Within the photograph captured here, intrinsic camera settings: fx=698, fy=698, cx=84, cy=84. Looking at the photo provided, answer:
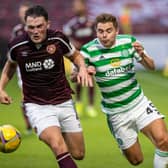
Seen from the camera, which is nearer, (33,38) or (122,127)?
(33,38)

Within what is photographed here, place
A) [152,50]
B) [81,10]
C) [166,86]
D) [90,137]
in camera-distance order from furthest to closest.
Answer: [152,50]
[166,86]
[81,10]
[90,137]

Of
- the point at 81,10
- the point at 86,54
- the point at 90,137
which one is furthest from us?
the point at 81,10

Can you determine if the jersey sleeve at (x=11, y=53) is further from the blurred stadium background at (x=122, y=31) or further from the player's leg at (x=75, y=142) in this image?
the blurred stadium background at (x=122, y=31)

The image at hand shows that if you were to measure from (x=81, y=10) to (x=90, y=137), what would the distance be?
3.78m

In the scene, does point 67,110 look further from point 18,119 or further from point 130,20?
point 130,20

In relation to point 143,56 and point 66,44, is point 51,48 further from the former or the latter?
point 143,56

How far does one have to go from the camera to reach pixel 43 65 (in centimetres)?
768

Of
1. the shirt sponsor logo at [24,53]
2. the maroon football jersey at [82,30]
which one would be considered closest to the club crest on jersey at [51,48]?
the shirt sponsor logo at [24,53]

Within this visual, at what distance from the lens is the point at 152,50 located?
73.0 ft

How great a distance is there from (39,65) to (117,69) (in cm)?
94

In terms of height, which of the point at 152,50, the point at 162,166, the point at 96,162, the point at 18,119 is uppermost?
Result: the point at 162,166

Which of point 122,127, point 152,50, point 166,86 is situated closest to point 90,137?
point 122,127

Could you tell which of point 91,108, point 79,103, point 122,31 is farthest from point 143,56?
point 122,31

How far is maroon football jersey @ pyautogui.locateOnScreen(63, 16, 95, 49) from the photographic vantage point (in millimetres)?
14539
